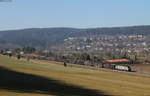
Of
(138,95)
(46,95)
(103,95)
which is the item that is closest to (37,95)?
(46,95)

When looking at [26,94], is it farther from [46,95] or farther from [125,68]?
[125,68]

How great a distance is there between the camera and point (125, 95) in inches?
1628

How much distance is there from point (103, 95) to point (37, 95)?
344 inches

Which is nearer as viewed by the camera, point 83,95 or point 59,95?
point 59,95

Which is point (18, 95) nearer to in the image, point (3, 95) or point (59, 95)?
point (3, 95)

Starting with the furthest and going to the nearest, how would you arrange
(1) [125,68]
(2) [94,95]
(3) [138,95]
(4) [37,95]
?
(1) [125,68], (3) [138,95], (2) [94,95], (4) [37,95]

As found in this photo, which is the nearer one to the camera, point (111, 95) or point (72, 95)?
point (72, 95)

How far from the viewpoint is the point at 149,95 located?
4372cm

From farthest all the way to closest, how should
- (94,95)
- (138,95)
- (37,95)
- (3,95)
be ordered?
(138,95) < (94,95) < (37,95) < (3,95)

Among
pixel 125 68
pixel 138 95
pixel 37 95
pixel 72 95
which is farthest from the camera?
pixel 125 68

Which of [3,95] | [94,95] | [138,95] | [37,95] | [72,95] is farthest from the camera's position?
[138,95]

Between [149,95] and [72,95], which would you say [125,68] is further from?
[72,95]

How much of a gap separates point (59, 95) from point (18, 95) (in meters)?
4.16

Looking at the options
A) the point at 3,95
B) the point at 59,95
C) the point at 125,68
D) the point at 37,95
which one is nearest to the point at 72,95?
the point at 59,95
